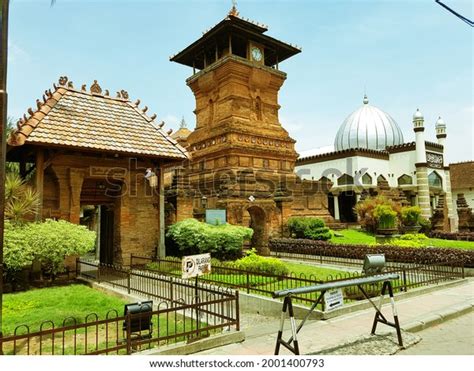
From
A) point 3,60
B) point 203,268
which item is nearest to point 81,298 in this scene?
point 203,268

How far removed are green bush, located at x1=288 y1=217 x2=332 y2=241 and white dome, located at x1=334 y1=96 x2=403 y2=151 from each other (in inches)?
861

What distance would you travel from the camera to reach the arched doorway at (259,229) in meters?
20.1

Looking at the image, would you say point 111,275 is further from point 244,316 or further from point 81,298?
point 244,316

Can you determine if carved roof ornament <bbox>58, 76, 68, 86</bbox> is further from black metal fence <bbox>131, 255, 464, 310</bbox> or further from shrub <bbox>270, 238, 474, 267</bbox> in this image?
shrub <bbox>270, 238, 474, 267</bbox>

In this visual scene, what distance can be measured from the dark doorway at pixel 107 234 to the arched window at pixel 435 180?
34.2m

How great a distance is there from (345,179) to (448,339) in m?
30.8

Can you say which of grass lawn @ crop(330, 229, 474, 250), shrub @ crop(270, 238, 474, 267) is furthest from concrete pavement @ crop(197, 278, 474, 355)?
grass lawn @ crop(330, 229, 474, 250)

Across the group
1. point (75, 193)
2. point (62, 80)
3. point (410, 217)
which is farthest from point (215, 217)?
point (410, 217)

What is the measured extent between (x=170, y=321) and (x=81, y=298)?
331cm

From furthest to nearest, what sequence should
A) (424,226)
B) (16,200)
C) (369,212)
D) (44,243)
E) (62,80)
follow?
(424,226)
(369,212)
(62,80)
(16,200)
(44,243)

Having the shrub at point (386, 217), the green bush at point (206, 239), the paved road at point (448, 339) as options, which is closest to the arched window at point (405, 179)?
the shrub at point (386, 217)

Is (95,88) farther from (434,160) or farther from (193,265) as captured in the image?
(434,160)

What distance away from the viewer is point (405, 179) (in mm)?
38406

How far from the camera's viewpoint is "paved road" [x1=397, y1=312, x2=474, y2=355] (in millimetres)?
6074
